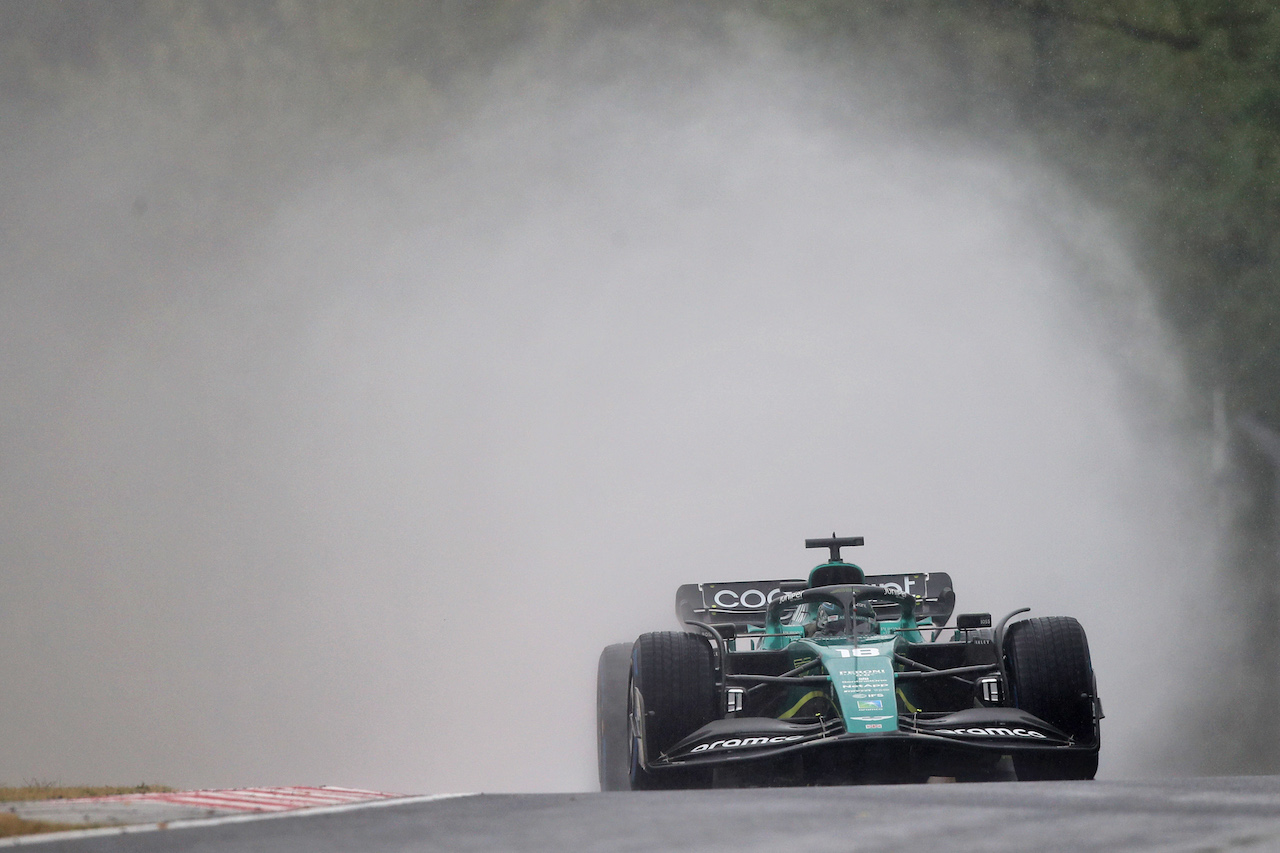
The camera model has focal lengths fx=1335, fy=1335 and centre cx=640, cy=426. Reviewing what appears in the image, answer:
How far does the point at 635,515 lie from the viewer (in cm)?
1411

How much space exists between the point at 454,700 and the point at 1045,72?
954 centimetres

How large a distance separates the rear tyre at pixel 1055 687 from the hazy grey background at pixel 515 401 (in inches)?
273

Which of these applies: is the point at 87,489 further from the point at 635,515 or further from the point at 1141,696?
the point at 1141,696

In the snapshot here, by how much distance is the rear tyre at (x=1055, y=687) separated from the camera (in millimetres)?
6637

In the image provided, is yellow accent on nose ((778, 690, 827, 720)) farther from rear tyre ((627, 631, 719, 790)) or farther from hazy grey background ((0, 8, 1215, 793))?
hazy grey background ((0, 8, 1215, 793))

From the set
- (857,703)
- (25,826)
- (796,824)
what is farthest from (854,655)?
(25,826)

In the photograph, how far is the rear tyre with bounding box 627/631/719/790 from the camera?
256 inches

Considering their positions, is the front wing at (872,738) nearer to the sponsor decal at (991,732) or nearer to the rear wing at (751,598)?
the sponsor decal at (991,732)

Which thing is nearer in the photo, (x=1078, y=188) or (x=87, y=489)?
(x=87, y=489)

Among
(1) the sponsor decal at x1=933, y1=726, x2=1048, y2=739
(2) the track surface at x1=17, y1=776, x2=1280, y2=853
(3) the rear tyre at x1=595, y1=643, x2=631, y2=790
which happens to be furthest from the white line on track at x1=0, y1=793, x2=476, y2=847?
(3) the rear tyre at x1=595, y1=643, x2=631, y2=790

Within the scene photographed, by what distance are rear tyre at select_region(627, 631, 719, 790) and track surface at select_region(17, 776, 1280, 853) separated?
6.18ft

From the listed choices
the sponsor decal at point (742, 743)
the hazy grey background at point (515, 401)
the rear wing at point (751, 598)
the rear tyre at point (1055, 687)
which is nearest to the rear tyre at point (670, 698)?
the sponsor decal at point (742, 743)

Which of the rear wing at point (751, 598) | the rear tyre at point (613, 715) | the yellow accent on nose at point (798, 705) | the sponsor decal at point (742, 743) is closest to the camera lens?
the sponsor decal at point (742, 743)

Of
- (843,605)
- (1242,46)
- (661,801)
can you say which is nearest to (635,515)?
(843,605)
